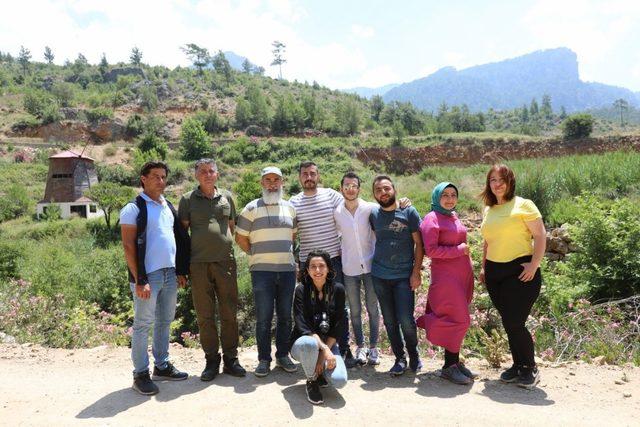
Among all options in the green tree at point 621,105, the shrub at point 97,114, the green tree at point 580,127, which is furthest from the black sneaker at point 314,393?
the green tree at point 621,105

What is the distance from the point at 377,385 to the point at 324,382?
1.67 feet

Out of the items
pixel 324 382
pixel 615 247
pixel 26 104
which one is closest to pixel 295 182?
pixel 615 247

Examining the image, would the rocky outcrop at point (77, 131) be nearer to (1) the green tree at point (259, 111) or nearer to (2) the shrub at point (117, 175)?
(2) the shrub at point (117, 175)

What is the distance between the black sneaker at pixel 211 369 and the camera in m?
3.80

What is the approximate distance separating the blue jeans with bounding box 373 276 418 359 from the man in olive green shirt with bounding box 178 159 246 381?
1365 mm

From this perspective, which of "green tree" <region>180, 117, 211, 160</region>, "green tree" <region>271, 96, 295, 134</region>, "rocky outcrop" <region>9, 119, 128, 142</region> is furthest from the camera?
"green tree" <region>271, 96, 295, 134</region>

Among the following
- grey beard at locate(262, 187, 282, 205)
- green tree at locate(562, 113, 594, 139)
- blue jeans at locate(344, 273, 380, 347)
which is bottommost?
blue jeans at locate(344, 273, 380, 347)

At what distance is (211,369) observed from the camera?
3855 mm

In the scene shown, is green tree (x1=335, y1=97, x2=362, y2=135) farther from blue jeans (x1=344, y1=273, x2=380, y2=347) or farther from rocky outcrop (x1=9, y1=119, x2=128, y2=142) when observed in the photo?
blue jeans (x1=344, y1=273, x2=380, y2=347)

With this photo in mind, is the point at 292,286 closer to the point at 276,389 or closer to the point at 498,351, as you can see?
the point at 276,389

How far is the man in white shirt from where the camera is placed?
3.99m

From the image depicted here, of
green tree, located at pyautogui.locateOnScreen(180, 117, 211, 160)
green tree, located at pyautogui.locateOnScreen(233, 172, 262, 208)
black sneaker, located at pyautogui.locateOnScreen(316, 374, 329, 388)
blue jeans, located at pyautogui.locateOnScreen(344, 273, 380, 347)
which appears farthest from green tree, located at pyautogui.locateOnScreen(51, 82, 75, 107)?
black sneaker, located at pyautogui.locateOnScreen(316, 374, 329, 388)

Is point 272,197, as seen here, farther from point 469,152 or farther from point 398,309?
point 469,152

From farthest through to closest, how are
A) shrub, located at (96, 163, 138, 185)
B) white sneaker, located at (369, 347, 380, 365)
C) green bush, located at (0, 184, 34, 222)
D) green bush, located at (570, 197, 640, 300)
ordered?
shrub, located at (96, 163, 138, 185), green bush, located at (0, 184, 34, 222), green bush, located at (570, 197, 640, 300), white sneaker, located at (369, 347, 380, 365)
